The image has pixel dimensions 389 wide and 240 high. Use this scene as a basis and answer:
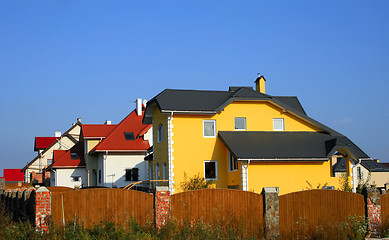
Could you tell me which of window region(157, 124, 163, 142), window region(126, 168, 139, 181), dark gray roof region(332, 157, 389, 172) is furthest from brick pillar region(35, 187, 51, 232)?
dark gray roof region(332, 157, 389, 172)

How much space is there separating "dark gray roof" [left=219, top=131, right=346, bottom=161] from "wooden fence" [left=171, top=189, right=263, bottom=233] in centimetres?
1069

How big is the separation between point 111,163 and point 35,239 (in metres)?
27.6

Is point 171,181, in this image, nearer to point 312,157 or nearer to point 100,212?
point 312,157

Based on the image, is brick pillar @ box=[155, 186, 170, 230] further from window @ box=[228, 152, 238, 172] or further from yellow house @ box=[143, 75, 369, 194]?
window @ box=[228, 152, 238, 172]

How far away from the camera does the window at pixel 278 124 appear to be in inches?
1232

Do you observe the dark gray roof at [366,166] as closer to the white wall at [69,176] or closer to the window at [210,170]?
the white wall at [69,176]

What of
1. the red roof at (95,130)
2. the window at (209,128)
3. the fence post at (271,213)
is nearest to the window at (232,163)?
the window at (209,128)

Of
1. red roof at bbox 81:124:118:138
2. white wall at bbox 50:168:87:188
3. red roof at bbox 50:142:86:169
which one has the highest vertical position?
red roof at bbox 81:124:118:138

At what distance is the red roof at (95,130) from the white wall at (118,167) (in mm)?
3723

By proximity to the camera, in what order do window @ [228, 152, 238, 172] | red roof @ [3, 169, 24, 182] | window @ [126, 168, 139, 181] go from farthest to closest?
red roof @ [3, 169, 24, 182] < window @ [126, 168, 139, 181] < window @ [228, 152, 238, 172]

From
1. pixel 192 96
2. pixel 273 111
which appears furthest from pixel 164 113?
pixel 273 111

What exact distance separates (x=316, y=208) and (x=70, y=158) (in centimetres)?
3416

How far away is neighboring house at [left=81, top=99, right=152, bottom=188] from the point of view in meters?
40.6

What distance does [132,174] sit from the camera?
41531mm
